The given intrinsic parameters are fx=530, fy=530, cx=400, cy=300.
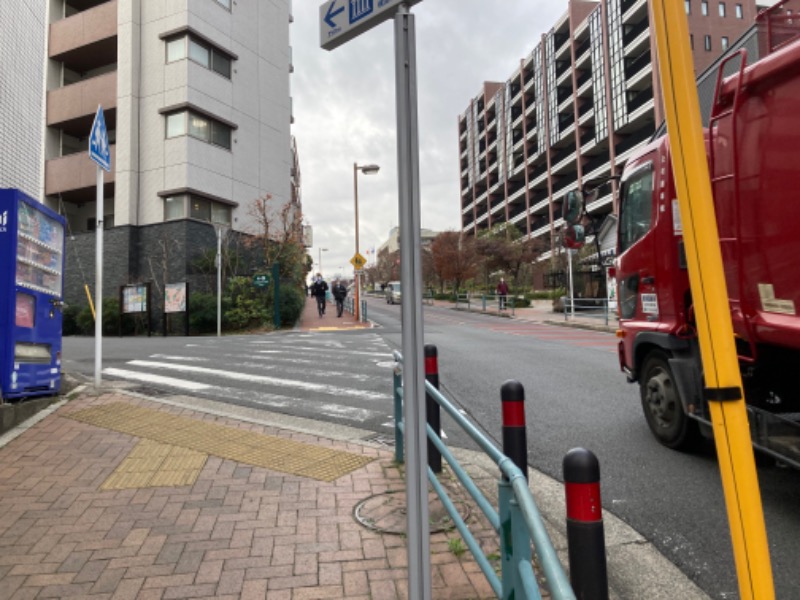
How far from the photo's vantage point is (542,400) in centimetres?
687

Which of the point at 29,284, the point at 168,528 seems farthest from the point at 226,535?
the point at 29,284

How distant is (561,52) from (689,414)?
190 feet

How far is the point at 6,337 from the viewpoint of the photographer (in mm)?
5121

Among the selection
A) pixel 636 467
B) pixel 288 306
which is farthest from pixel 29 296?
pixel 288 306

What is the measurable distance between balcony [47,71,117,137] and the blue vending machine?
19.7m

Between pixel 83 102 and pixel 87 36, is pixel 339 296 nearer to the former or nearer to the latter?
pixel 83 102

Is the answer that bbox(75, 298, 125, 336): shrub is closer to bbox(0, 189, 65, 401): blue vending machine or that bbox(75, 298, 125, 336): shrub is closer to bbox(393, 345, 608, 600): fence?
bbox(0, 189, 65, 401): blue vending machine

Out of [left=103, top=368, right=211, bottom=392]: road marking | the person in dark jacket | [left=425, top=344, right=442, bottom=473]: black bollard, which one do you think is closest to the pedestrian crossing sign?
the person in dark jacket

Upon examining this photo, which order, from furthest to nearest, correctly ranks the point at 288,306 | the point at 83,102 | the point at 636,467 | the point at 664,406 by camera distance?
the point at 83,102, the point at 288,306, the point at 664,406, the point at 636,467

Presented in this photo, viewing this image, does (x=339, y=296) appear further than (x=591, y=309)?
Yes

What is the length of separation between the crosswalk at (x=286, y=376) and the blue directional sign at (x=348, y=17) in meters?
4.51

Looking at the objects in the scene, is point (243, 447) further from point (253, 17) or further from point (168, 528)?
point (253, 17)

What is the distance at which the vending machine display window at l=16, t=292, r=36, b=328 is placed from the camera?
17.5 ft

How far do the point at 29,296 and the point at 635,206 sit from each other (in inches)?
245
